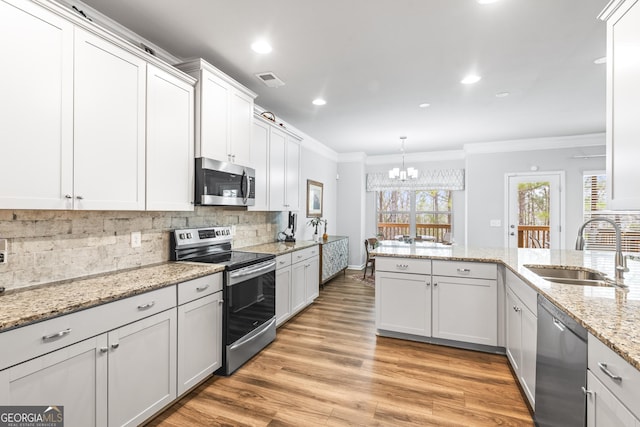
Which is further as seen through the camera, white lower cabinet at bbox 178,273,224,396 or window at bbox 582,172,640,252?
window at bbox 582,172,640,252

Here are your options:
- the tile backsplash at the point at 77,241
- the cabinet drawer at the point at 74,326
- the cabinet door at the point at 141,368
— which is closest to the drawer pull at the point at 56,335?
the cabinet drawer at the point at 74,326

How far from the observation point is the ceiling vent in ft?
10.1

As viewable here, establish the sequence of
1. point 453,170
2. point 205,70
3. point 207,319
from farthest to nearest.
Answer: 1. point 453,170
2. point 205,70
3. point 207,319

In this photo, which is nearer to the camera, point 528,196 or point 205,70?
point 205,70

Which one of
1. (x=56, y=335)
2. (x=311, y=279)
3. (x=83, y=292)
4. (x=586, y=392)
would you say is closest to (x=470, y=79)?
(x=586, y=392)

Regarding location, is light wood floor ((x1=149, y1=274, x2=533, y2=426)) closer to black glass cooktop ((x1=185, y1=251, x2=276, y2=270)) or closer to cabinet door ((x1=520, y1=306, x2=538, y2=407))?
cabinet door ((x1=520, y1=306, x2=538, y2=407))

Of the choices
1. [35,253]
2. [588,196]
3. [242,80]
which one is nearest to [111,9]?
[242,80]

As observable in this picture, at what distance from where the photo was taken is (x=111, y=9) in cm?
211

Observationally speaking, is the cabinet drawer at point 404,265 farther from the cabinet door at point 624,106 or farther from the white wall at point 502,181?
the white wall at point 502,181

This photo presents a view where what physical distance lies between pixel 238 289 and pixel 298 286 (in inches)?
53.6

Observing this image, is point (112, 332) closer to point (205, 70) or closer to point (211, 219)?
point (211, 219)

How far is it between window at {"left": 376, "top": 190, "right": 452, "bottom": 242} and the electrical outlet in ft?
17.6

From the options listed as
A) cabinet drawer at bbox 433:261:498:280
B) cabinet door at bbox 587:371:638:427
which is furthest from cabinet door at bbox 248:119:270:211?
cabinet door at bbox 587:371:638:427

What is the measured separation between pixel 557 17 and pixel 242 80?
2696mm
